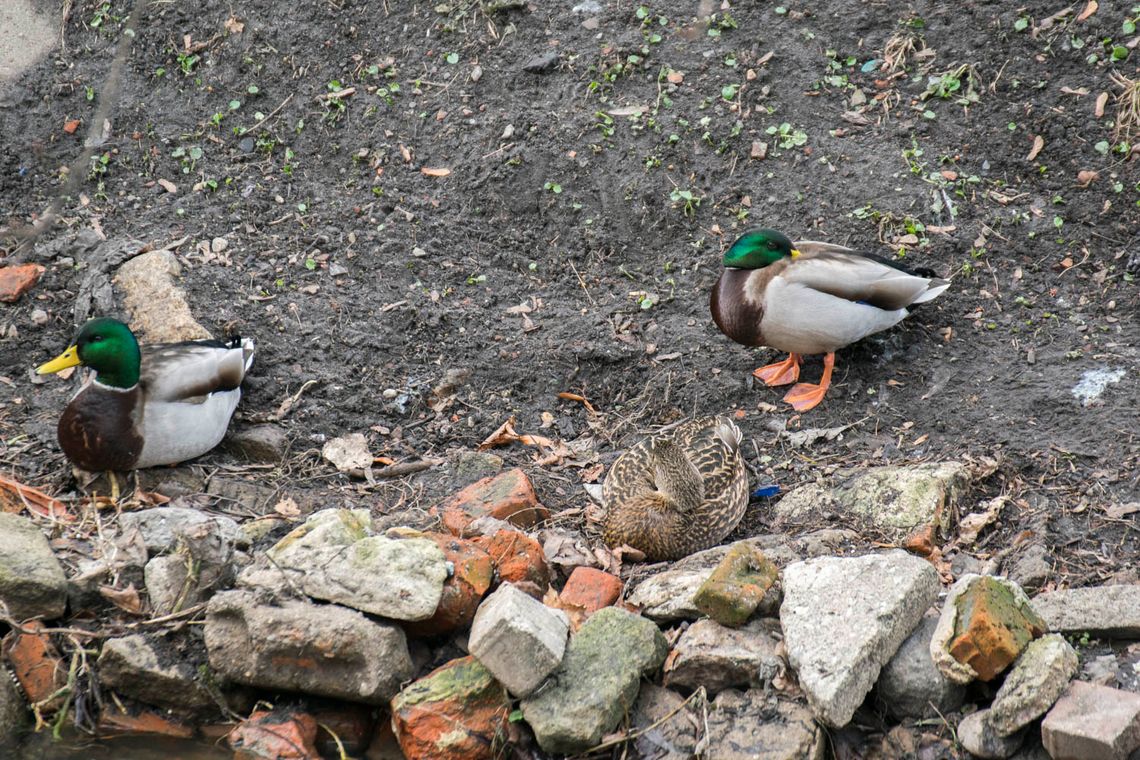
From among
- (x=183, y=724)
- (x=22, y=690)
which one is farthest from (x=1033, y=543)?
(x=22, y=690)

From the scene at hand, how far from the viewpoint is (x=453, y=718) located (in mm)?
3451

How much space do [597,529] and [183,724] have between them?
1678 mm

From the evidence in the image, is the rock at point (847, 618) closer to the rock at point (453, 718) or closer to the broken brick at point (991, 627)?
the broken brick at point (991, 627)

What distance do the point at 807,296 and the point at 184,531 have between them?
2.78 metres

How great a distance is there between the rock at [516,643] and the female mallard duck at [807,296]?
6.84 ft

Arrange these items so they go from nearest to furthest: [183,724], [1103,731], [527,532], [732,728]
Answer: [1103,731] < [732,728] < [183,724] < [527,532]

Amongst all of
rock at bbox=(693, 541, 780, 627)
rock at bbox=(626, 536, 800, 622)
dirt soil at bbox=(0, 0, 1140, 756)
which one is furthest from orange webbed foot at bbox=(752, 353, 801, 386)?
rock at bbox=(693, 541, 780, 627)

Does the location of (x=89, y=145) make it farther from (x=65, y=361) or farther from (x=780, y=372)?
(x=780, y=372)

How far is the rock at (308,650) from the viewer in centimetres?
352

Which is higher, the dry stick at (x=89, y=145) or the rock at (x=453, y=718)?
the dry stick at (x=89, y=145)

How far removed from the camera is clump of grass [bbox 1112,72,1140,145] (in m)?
5.50

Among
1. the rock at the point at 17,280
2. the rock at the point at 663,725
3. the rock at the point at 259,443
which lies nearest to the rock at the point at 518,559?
the rock at the point at 663,725

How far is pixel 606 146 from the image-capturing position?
6.00m

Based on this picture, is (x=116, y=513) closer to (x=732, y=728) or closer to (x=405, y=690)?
(x=405, y=690)
